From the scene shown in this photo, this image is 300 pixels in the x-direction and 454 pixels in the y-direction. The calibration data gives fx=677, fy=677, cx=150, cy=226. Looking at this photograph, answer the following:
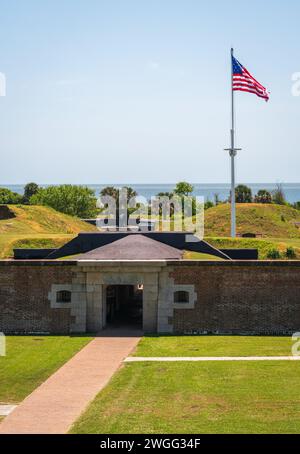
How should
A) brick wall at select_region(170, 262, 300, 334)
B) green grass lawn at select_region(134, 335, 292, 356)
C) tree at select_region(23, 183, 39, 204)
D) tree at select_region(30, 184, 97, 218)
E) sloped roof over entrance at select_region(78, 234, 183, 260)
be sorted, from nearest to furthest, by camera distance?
green grass lawn at select_region(134, 335, 292, 356)
brick wall at select_region(170, 262, 300, 334)
sloped roof over entrance at select_region(78, 234, 183, 260)
tree at select_region(30, 184, 97, 218)
tree at select_region(23, 183, 39, 204)

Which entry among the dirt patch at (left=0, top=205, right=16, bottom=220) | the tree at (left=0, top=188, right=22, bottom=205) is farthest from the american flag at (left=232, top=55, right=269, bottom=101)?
the tree at (left=0, top=188, right=22, bottom=205)

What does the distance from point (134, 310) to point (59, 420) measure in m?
18.9

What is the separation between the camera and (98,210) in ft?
385

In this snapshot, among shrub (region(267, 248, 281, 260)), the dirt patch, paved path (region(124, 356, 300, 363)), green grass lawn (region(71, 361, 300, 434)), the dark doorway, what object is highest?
the dirt patch

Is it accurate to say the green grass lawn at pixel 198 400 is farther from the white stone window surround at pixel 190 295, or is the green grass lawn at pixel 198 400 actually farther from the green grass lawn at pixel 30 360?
the white stone window surround at pixel 190 295

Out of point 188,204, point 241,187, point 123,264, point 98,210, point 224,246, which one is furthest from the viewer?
point 241,187

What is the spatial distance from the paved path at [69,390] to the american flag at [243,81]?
63.5 feet

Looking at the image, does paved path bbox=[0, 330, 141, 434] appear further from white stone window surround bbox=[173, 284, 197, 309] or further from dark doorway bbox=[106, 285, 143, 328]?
dark doorway bbox=[106, 285, 143, 328]

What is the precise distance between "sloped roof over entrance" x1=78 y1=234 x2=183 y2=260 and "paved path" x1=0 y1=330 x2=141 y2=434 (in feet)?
12.9

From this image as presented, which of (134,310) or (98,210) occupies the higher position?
(98,210)

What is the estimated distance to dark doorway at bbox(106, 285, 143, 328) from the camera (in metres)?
33.2

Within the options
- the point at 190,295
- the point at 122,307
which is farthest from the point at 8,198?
the point at 190,295
